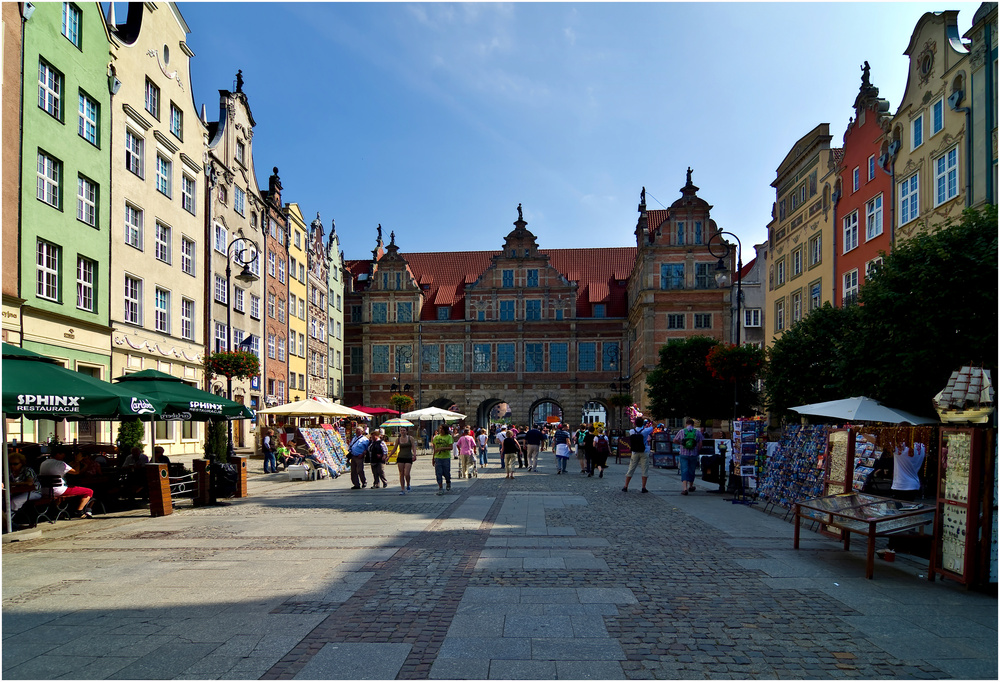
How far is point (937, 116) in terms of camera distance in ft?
73.0

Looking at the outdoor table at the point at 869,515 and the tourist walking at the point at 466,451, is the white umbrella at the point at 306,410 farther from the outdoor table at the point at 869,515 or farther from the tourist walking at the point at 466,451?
the outdoor table at the point at 869,515

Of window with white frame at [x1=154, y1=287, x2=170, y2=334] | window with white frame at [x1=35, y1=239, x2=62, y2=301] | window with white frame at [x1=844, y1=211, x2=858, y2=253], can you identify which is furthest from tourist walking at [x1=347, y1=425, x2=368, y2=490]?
window with white frame at [x1=844, y1=211, x2=858, y2=253]

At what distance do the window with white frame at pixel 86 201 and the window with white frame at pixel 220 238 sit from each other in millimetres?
9194

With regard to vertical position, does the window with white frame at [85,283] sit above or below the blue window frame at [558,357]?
above

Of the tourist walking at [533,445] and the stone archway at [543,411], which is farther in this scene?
the stone archway at [543,411]

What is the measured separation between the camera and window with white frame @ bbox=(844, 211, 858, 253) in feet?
91.4

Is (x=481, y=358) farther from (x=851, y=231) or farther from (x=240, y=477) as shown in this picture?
(x=240, y=477)

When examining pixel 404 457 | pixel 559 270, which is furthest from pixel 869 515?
pixel 559 270

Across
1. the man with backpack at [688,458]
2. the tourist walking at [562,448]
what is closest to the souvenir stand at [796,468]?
the man with backpack at [688,458]

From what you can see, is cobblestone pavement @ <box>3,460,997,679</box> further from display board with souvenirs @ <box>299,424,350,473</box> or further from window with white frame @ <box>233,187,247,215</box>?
window with white frame @ <box>233,187,247,215</box>

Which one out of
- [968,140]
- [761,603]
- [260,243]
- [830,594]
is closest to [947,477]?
[830,594]

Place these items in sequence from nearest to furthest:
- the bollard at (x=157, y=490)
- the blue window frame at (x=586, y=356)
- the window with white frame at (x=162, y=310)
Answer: the bollard at (x=157, y=490), the window with white frame at (x=162, y=310), the blue window frame at (x=586, y=356)

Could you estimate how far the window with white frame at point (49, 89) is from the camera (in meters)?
20.8

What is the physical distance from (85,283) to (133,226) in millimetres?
3811
